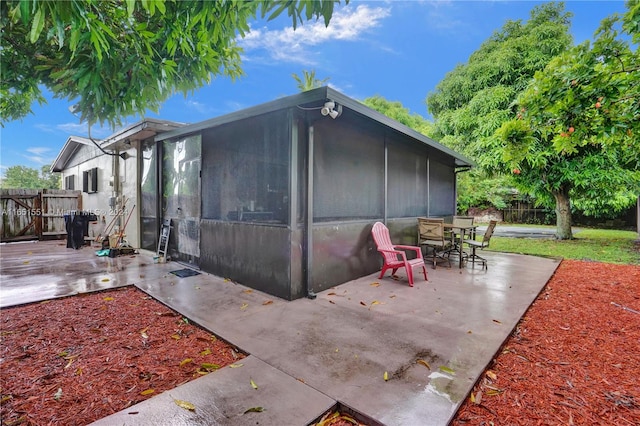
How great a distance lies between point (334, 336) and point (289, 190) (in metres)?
1.92

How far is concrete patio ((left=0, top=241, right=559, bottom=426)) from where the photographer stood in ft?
5.83

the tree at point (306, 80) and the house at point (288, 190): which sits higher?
the tree at point (306, 80)

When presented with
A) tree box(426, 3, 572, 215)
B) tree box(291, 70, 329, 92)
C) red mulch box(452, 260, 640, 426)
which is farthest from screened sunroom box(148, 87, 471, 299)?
tree box(291, 70, 329, 92)

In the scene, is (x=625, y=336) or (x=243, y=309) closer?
(x=625, y=336)

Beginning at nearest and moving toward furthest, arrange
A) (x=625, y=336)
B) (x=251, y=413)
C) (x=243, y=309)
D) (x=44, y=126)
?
(x=251, y=413), (x=625, y=336), (x=243, y=309), (x=44, y=126)

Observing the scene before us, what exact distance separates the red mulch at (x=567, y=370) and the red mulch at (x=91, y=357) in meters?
2.01

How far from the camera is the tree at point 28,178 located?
23.7 m

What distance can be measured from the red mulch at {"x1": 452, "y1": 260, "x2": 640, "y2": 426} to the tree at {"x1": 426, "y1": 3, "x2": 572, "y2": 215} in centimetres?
788

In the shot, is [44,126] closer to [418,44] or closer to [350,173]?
[350,173]

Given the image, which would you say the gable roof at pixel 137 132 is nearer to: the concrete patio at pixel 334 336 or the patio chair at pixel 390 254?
the concrete patio at pixel 334 336

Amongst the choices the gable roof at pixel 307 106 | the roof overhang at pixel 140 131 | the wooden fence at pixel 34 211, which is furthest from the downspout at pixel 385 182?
the wooden fence at pixel 34 211

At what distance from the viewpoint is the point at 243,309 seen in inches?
138

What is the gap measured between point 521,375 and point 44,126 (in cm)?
1676

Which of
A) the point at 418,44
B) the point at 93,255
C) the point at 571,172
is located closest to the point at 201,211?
the point at 93,255
